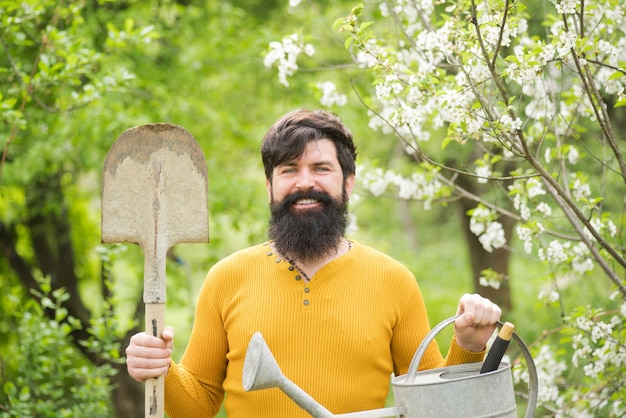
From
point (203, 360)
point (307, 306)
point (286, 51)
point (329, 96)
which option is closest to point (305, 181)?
point (307, 306)

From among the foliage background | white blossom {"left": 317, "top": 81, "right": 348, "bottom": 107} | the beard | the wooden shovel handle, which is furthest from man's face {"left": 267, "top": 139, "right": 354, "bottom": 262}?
the foliage background

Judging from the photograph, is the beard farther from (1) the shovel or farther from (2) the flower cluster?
(2) the flower cluster

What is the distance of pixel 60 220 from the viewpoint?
718 cm

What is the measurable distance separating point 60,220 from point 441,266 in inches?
251

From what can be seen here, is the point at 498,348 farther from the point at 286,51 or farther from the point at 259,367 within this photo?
the point at 286,51

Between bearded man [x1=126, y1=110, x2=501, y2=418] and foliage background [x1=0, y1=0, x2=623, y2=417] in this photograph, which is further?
foliage background [x1=0, y1=0, x2=623, y2=417]

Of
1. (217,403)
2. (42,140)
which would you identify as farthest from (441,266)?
(217,403)

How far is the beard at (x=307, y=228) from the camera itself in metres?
2.47

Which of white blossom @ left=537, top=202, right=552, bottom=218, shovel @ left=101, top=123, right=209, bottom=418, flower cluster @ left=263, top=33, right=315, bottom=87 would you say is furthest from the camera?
flower cluster @ left=263, top=33, right=315, bottom=87

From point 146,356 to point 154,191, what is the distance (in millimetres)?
515

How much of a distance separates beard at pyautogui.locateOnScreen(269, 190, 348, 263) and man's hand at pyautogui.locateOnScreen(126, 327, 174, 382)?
0.52 metres

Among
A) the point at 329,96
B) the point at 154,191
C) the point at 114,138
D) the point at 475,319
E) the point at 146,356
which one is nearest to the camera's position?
the point at 475,319

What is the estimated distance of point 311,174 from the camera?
2.49 meters

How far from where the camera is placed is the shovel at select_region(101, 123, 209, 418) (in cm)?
235
